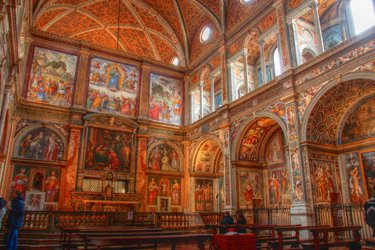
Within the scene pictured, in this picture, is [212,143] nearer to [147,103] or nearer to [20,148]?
[147,103]

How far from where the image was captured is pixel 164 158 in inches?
804

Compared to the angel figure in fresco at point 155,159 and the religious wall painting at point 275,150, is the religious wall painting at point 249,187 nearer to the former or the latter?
the religious wall painting at point 275,150

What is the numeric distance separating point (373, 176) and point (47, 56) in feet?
59.2

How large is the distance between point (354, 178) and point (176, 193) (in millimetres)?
10708

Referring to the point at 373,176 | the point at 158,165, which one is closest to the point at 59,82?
the point at 158,165

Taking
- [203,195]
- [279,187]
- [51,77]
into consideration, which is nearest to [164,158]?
[203,195]

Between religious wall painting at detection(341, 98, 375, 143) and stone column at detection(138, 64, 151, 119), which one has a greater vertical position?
stone column at detection(138, 64, 151, 119)

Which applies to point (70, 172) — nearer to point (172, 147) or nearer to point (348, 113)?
point (172, 147)

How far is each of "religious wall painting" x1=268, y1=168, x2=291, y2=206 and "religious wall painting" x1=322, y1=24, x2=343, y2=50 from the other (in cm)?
688

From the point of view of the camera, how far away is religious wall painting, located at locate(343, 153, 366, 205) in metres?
12.3

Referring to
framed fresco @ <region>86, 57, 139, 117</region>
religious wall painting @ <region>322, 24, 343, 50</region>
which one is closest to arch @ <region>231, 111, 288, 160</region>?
religious wall painting @ <region>322, 24, 343, 50</region>

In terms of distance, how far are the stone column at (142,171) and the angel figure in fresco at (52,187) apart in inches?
178

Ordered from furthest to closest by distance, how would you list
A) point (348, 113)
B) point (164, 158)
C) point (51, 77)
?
1. point (164, 158)
2. point (51, 77)
3. point (348, 113)

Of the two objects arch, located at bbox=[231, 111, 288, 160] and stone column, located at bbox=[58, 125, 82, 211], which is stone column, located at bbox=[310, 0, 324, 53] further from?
stone column, located at bbox=[58, 125, 82, 211]
